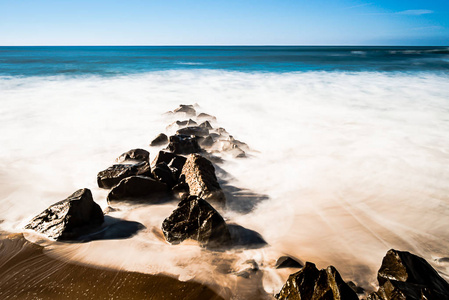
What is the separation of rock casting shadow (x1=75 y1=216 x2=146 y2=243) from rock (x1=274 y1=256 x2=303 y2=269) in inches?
55.5

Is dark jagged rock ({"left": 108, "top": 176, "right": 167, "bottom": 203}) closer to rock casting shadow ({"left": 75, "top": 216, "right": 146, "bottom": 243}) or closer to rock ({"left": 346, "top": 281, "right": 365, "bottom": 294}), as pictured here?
rock casting shadow ({"left": 75, "top": 216, "right": 146, "bottom": 243})

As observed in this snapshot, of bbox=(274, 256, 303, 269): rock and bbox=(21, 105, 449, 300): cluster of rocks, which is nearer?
bbox=(21, 105, 449, 300): cluster of rocks

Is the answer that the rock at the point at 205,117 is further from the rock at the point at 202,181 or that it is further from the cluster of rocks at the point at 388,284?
the cluster of rocks at the point at 388,284

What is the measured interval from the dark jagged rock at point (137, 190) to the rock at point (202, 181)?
406 millimetres

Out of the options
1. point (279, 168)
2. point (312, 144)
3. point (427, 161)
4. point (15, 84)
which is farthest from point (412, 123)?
point (15, 84)

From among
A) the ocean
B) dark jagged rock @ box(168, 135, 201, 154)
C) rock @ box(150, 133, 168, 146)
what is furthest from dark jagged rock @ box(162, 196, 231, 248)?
rock @ box(150, 133, 168, 146)

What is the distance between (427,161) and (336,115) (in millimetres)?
3676

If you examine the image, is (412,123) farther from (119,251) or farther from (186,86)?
(186,86)

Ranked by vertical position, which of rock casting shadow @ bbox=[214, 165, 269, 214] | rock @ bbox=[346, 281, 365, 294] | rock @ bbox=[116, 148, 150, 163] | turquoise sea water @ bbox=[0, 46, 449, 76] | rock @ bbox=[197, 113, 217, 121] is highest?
turquoise sea water @ bbox=[0, 46, 449, 76]

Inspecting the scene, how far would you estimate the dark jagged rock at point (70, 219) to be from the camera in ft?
8.80

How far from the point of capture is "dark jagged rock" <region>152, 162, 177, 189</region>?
3.63 m

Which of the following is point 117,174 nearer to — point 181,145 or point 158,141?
point 181,145

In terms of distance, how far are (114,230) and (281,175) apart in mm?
2516

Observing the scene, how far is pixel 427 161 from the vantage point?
501 cm
